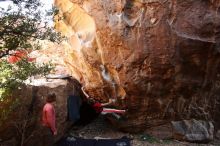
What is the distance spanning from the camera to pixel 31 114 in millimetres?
8836

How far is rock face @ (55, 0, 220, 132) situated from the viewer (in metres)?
10.0

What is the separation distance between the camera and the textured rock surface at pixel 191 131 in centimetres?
1129

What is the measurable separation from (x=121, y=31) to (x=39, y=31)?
9.08 ft

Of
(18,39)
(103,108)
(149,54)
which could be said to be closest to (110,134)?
(103,108)

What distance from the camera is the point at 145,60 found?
10.2m

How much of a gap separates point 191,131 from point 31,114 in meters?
4.75

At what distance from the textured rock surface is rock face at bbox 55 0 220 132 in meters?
0.20

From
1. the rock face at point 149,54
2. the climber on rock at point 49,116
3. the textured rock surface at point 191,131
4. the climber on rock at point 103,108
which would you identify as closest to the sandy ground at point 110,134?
the textured rock surface at point 191,131

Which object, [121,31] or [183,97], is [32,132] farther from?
[183,97]

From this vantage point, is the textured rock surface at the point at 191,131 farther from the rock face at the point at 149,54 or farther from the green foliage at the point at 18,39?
the green foliage at the point at 18,39

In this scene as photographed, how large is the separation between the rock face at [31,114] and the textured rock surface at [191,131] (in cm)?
322

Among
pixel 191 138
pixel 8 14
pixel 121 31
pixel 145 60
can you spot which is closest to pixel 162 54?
pixel 145 60

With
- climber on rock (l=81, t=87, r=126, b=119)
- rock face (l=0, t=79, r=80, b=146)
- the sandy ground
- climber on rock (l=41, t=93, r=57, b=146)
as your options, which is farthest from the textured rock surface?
climber on rock (l=41, t=93, r=57, b=146)

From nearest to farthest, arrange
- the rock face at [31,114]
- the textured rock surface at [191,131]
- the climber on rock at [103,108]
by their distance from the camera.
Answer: the rock face at [31,114] → the climber on rock at [103,108] → the textured rock surface at [191,131]
